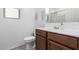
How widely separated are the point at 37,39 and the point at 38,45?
0.25 ft

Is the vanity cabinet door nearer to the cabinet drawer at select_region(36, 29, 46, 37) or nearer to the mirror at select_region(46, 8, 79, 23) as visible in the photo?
the cabinet drawer at select_region(36, 29, 46, 37)

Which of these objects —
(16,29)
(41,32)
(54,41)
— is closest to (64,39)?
(54,41)

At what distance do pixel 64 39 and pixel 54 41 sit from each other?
0.48ft

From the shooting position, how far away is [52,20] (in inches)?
51.3

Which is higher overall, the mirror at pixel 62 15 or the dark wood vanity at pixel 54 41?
the mirror at pixel 62 15

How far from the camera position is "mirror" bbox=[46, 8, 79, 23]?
3.99 feet

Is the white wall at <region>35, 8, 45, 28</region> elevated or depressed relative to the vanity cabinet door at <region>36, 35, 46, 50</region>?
elevated

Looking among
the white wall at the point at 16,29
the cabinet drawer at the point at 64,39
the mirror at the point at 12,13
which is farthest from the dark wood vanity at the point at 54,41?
the mirror at the point at 12,13

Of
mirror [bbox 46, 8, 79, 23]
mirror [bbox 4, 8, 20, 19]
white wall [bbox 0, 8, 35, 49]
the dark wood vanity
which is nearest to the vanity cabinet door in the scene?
the dark wood vanity

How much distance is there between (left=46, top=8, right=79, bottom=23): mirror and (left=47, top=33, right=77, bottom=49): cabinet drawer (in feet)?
0.63

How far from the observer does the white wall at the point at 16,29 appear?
120cm

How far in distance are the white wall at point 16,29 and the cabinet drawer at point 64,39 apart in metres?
0.27

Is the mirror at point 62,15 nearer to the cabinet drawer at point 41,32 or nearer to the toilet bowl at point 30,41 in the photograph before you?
the cabinet drawer at point 41,32

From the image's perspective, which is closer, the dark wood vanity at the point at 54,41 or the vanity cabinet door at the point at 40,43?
the dark wood vanity at the point at 54,41
